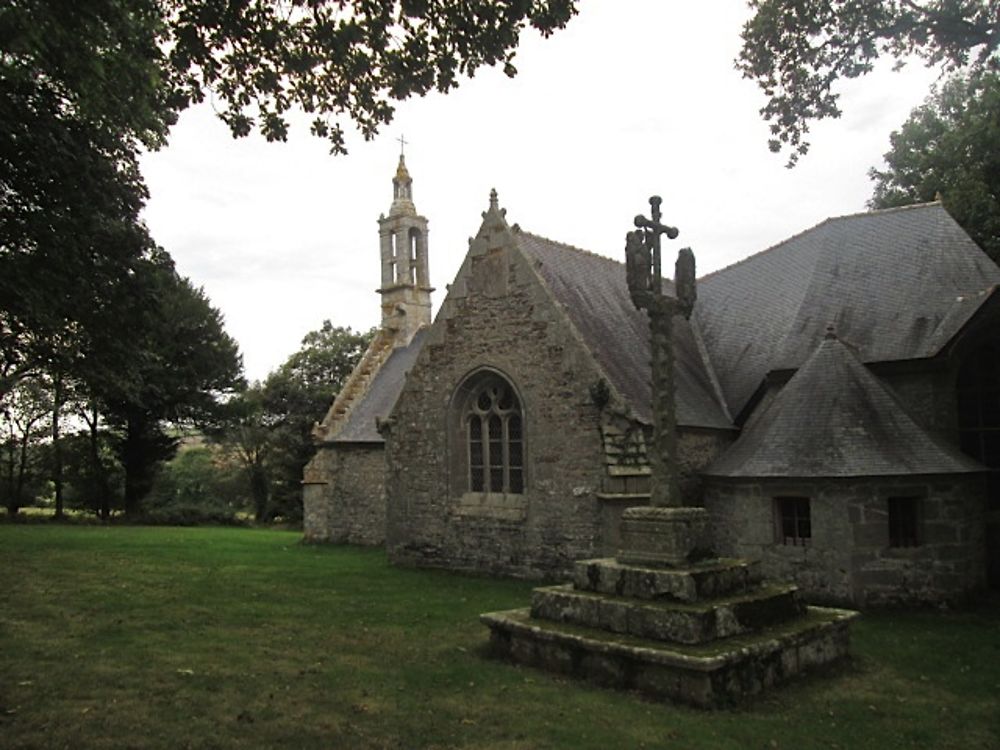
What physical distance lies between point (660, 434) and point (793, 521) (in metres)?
5.85

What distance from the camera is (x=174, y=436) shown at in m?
38.6

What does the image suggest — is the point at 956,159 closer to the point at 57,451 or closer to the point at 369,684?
the point at 369,684

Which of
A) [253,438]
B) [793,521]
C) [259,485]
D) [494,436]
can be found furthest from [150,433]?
[793,521]

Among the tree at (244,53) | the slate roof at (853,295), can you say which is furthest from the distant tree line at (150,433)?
the tree at (244,53)

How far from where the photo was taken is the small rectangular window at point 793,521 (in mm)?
14055

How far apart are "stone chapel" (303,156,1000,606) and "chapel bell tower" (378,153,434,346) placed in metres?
12.1

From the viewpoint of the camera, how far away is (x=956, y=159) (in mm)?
21609

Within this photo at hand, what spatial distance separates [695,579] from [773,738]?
2005mm

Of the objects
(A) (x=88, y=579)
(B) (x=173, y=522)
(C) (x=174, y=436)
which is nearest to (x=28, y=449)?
(C) (x=174, y=436)

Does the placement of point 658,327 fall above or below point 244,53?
below

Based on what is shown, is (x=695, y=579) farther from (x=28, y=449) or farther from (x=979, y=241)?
(x=28, y=449)

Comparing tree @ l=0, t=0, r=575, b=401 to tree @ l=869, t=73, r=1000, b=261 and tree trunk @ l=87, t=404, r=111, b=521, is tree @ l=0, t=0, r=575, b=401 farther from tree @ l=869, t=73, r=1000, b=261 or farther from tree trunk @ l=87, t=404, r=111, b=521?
tree trunk @ l=87, t=404, r=111, b=521

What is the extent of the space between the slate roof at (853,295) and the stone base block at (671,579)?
8.27m

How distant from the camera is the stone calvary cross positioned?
9180 mm
